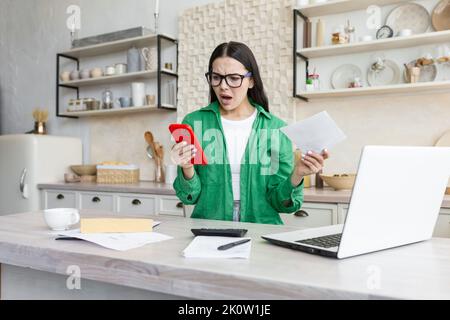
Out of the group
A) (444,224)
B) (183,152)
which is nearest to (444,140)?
(444,224)

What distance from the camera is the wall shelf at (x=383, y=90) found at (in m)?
2.73

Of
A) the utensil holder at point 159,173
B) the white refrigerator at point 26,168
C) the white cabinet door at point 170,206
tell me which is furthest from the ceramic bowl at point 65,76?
the white cabinet door at point 170,206

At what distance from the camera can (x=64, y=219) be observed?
1441mm

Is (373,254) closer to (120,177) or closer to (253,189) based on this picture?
(253,189)

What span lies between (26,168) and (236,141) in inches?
98.0

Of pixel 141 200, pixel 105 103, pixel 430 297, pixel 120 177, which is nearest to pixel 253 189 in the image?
pixel 430 297

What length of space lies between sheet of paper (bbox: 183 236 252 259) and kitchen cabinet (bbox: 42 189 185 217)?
1815 mm

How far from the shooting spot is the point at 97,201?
3.50 meters

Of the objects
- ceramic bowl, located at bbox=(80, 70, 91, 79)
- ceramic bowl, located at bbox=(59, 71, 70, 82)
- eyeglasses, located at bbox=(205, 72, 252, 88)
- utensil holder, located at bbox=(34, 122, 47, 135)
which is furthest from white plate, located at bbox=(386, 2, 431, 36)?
utensil holder, located at bbox=(34, 122, 47, 135)

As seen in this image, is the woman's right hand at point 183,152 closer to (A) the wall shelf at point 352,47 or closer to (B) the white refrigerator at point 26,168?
(A) the wall shelf at point 352,47

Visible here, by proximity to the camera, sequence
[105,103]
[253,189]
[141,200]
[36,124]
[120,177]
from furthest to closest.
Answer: [36,124]
[105,103]
[120,177]
[141,200]
[253,189]

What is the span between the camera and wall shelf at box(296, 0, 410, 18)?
9.86ft

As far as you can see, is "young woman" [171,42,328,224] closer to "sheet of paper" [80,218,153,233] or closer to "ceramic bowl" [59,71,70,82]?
"sheet of paper" [80,218,153,233]

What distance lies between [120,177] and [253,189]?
6.69ft
